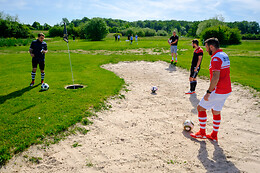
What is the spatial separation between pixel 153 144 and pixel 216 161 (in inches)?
73.0

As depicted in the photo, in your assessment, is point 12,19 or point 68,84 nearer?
point 68,84

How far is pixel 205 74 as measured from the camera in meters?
13.8

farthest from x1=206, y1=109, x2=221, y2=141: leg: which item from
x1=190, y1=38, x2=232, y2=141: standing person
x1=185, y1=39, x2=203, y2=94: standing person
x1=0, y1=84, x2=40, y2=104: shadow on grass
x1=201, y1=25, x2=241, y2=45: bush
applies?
x1=201, y1=25, x2=241, y2=45: bush

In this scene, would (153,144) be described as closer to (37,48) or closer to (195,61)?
(195,61)

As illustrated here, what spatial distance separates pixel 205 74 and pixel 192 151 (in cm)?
979

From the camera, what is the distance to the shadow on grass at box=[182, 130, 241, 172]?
15.0ft

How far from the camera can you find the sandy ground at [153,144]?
4680 mm

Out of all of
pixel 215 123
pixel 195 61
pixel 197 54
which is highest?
pixel 197 54

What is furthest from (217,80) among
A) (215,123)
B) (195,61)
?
(195,61)

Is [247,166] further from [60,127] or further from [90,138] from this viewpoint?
[60,127]

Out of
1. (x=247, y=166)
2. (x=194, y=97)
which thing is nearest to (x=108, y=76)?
(x=194, y=97)

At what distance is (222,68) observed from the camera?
502 centimetres

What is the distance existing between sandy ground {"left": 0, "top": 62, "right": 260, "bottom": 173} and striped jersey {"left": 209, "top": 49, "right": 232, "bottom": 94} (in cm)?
189

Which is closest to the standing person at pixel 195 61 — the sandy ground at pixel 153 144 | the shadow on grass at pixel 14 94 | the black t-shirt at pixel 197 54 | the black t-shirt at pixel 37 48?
the black t-shirt at pixel 197 54
